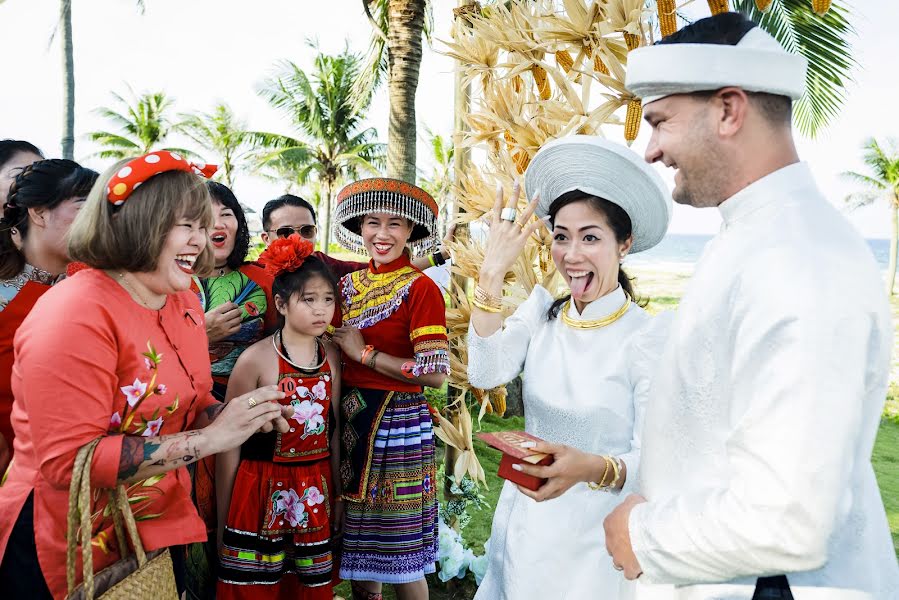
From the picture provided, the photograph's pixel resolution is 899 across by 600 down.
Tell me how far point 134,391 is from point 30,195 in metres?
0.90

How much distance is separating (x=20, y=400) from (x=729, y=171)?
180 cm

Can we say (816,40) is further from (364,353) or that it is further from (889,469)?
(364,353)

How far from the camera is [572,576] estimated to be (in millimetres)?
1810

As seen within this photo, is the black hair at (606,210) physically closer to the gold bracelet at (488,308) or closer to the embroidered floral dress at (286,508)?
the gold bracelet at (488,308)

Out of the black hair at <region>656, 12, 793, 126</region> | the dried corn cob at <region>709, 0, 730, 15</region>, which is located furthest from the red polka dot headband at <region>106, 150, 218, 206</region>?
the dried corn cob at <region>709, 0, 730, 15</region>

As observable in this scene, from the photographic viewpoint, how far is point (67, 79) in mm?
13461

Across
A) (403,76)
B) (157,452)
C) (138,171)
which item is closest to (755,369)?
(157,452)

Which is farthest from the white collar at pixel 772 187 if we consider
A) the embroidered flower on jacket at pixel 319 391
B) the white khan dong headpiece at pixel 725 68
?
the embroidered flower on jacket at pixel 319 391

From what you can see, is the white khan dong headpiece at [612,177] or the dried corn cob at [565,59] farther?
the dried corn cob at [565,59]

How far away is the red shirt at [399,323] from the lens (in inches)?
109

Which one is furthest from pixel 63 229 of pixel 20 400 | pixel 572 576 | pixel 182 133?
pixel 182 133

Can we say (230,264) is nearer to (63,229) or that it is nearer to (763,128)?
(63,229)

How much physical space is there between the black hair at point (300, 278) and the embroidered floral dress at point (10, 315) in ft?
2.92

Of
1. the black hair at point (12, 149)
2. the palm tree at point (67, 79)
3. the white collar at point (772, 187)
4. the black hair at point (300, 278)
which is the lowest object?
the black hair at point (300, 278)
